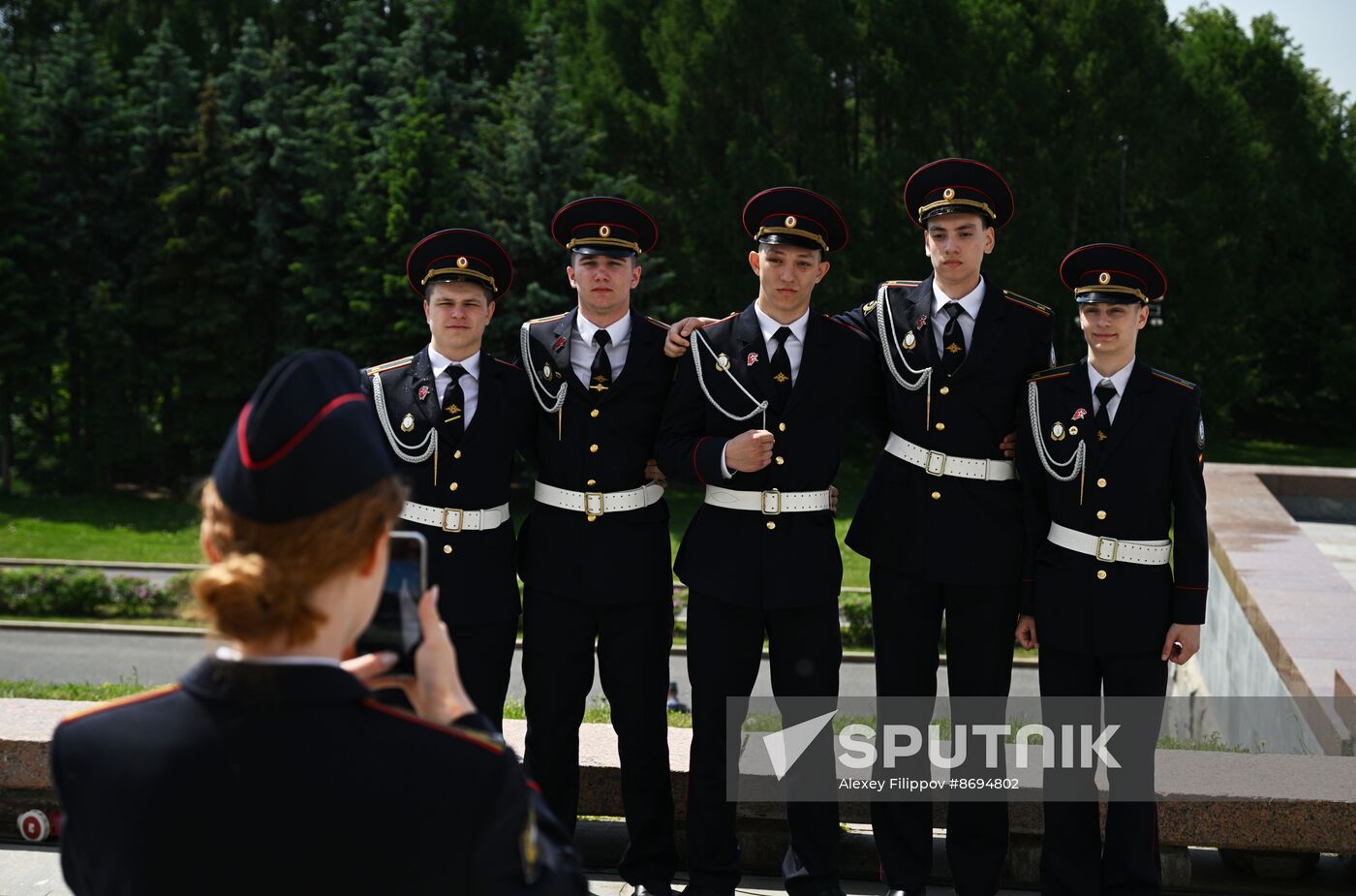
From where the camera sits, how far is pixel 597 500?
15.4 ft

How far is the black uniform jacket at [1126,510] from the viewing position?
430 centimetres

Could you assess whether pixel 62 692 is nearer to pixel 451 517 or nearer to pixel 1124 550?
pixel 451 517

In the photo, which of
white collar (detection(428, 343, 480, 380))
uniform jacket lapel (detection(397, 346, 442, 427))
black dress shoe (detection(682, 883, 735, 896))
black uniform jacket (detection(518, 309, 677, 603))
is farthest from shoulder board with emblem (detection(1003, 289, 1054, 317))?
black dress shoe (detection(682, 883, 735, 896))

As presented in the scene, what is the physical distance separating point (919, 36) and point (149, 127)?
1797 cm

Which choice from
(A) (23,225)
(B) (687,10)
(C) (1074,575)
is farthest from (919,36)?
(C) (1074,575)

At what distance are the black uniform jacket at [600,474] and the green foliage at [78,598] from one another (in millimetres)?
12562

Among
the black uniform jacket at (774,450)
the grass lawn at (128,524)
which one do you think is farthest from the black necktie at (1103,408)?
the grass lawn at (128,524)

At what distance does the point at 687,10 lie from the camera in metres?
31.0

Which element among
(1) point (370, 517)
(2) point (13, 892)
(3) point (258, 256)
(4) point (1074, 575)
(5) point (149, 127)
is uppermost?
(5) point (149, 127)

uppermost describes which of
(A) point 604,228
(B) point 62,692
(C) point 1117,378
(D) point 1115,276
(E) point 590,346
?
(A) point 604,228

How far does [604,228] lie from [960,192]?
4.14 feet

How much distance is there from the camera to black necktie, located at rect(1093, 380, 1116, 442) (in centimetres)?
439

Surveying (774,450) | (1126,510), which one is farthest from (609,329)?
(1126,510)

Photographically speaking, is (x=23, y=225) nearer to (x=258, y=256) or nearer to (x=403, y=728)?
(x=258, y=256)
